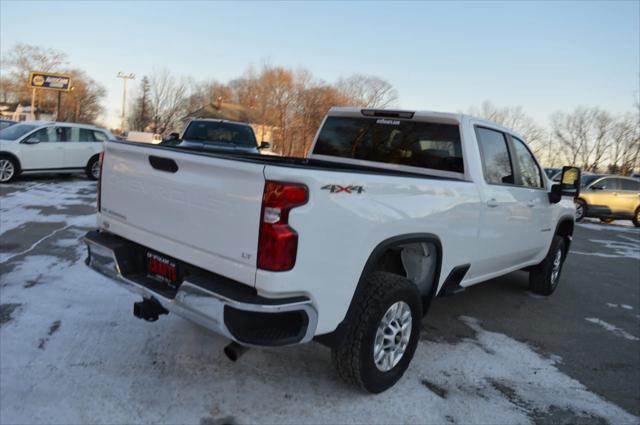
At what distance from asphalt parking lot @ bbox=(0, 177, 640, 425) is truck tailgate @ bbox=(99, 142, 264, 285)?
0.87 m

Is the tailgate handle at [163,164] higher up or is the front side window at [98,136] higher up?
the tailgate handle at [163,164]

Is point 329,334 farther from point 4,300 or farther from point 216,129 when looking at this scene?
point 216,129

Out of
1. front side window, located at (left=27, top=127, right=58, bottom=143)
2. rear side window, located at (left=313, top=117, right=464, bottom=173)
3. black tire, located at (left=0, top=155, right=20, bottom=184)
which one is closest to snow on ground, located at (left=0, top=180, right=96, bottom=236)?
black tire, located at (left=0, top=155, right=20, bottom=184)

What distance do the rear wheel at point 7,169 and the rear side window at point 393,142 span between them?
33.2ft

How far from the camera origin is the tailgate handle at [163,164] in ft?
9.30

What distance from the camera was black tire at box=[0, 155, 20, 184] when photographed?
11.7 meters

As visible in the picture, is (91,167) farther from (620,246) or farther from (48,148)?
(620,246)

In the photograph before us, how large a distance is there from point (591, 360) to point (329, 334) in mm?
2702

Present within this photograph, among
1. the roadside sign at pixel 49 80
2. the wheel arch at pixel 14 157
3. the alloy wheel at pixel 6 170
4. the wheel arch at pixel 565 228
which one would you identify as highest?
the roadside sign at pixel 49 80

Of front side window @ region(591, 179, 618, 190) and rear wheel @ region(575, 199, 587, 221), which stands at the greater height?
front side window @ region(591, 179, 618, 190)

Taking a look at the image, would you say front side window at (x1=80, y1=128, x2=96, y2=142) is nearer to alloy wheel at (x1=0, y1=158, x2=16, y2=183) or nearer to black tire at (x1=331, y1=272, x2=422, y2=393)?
alloy wheel at (x1=0, y1=158, x2=16, y2=183)

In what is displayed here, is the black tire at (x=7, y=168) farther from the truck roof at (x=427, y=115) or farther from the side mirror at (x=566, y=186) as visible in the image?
the side mirror at (x=566, y=186)

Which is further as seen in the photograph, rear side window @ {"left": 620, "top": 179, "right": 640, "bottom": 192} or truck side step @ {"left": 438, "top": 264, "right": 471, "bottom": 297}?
rear side window @ {"left": 620, "top": 179, "right": 640, "bottom": 192}

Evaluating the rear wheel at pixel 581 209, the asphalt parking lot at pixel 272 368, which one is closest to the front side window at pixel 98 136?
the asphalt parking lot at pixel 272 368
